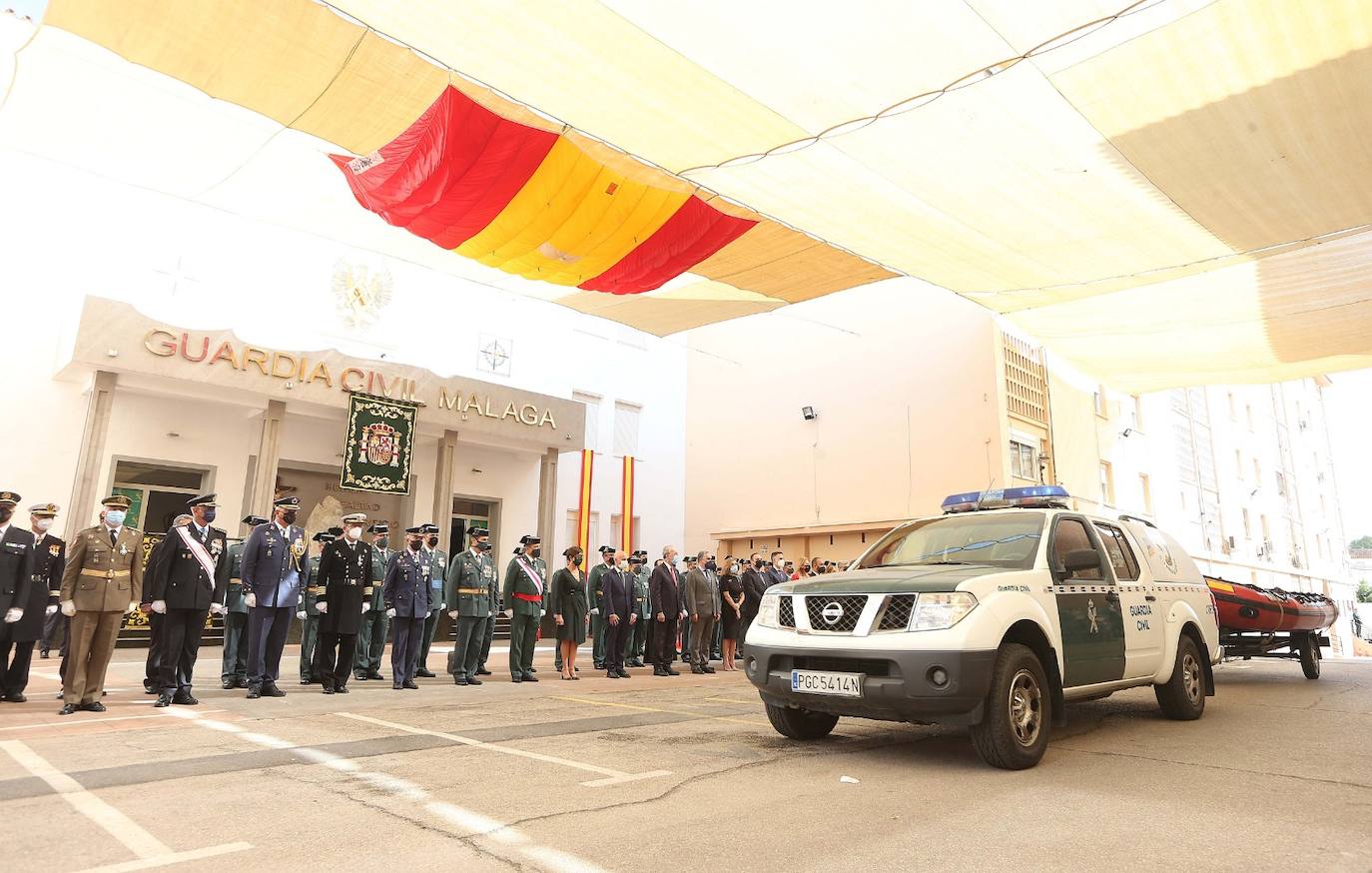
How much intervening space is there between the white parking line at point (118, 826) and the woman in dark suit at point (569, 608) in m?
6.97

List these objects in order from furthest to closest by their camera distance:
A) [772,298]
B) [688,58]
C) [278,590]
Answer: [772,298]
[278,590]
[688,58]

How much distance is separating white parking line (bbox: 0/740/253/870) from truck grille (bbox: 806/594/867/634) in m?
3.50

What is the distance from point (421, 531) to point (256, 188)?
4926 mm

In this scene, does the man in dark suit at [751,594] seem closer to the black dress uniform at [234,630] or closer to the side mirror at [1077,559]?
the black dress uniform at [234,630]

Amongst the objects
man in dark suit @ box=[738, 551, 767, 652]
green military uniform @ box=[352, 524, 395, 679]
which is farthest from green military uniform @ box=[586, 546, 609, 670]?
green military uniform @ box=[352, 524, 395, 679]

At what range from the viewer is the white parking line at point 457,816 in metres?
3.14

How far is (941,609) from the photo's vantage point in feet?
16.2

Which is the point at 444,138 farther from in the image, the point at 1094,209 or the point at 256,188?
the point at 1094,209

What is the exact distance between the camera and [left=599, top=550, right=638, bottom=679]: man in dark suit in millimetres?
12219

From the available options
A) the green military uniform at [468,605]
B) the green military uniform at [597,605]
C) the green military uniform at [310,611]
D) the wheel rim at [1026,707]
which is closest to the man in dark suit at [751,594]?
the green military uniform at [597,605]

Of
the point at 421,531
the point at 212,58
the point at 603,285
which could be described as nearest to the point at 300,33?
the point at 212,58

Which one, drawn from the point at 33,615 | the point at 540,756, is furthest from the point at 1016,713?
the point at 33,615

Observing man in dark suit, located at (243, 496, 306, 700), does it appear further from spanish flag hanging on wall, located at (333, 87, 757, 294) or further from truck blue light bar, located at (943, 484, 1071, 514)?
truck blue light bar, located at (943, 484, 1071, 514)

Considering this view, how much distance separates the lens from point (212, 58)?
6.49 m
